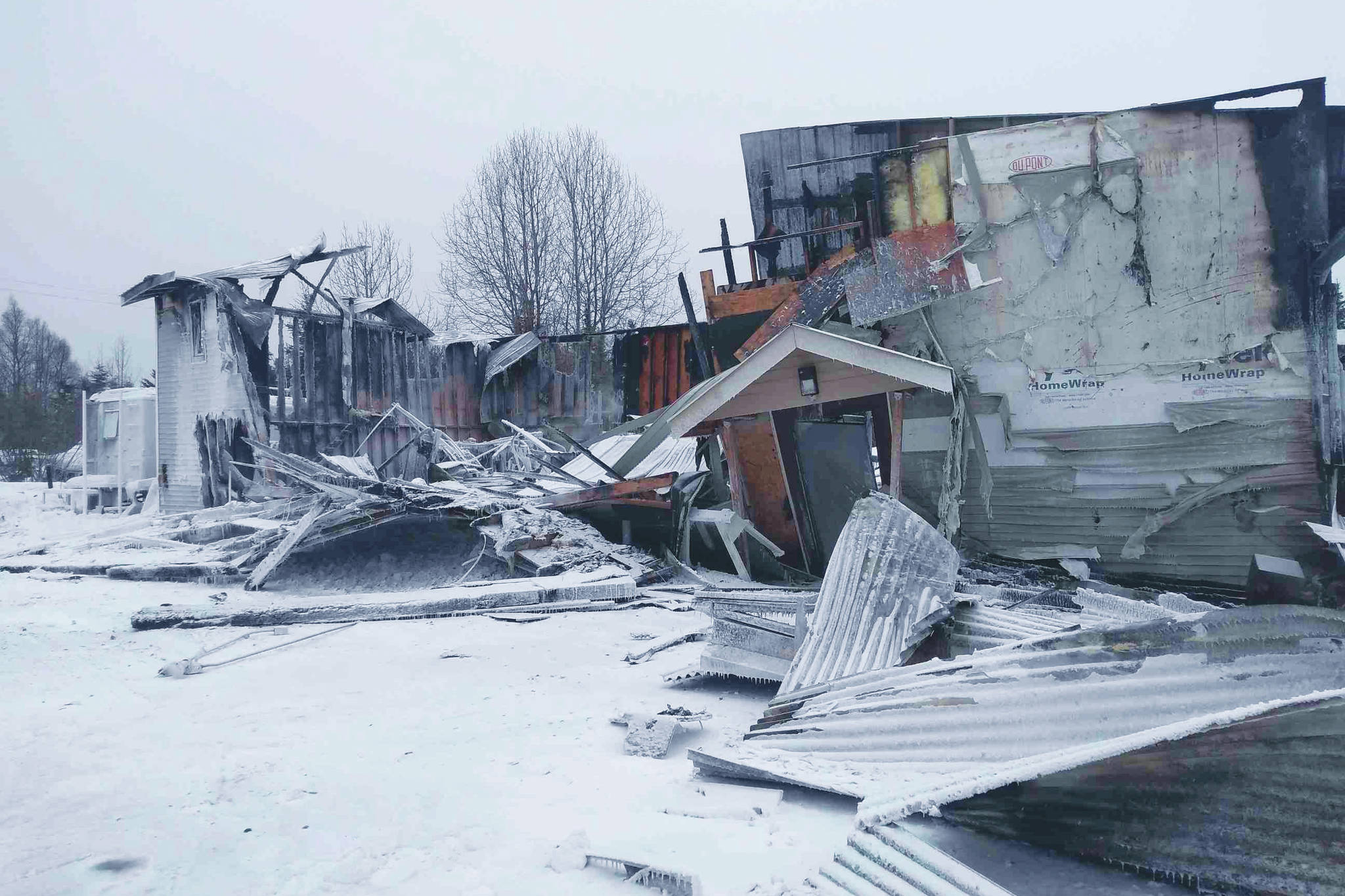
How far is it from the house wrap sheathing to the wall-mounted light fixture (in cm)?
97

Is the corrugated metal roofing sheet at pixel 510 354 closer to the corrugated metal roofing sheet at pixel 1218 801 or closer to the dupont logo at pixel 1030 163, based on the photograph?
the dupont logo at pixel 1030 163

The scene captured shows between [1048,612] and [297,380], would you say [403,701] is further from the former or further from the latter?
[297,380]

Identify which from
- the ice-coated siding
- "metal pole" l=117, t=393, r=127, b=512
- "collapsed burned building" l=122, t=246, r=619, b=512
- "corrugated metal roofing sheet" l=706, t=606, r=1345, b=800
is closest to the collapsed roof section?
"corrugated metal roofing sheet" l=706, t=606, r=1345, b=800

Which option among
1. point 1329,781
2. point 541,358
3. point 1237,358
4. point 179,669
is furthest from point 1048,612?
point 541,358

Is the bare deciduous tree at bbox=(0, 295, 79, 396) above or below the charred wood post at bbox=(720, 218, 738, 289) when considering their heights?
above

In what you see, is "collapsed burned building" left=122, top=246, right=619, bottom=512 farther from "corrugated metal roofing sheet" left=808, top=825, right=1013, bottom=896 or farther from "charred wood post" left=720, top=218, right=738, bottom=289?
"corrugated metal roofing sheet" left=808, top=825, right=1013, bottom=896

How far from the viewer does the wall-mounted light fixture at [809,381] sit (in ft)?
26.9

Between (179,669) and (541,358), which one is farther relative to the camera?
(541,358)

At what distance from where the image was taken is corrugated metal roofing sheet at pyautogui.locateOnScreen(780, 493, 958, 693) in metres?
4.13

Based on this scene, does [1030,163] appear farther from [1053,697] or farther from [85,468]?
[85,468]

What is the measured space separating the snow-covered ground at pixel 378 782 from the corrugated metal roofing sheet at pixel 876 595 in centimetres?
53

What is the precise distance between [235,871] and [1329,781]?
10.8 ft

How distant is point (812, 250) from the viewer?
9867 mm

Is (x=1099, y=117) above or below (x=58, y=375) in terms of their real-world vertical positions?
below
